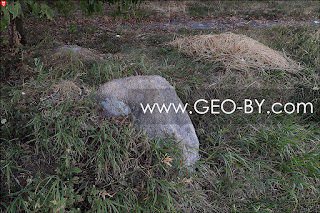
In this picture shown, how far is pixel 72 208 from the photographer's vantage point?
5.82ft

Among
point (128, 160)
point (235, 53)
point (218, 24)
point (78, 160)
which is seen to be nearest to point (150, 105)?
point (128, 160)

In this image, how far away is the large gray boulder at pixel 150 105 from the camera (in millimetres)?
2430

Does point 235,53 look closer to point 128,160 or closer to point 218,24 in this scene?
point 128,160

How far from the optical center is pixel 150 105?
256 centimetres

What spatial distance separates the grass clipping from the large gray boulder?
138 centimetres

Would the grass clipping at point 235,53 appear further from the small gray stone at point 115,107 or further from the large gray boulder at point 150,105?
the small gray stone at point 115,107

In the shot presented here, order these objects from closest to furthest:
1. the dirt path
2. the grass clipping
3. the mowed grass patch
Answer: the mowed grass patch < the grass clipping < the dirt path

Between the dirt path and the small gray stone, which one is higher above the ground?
the small gray stone

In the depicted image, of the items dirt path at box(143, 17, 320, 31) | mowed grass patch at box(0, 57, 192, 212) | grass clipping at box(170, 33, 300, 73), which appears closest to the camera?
mowed grass patch at box(0, 57, 192, 212)

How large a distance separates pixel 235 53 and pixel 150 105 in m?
1.95

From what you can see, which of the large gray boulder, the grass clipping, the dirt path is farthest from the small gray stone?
the dirt path

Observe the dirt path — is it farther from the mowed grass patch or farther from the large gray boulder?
the mowed grass patch

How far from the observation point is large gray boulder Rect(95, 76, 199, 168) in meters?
2.43

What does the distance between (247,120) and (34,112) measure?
2098mm
